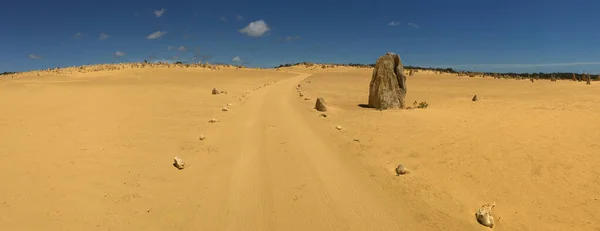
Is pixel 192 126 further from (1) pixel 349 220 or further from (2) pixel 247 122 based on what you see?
→ (1) pixel 349 220

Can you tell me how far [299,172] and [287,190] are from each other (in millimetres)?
1045

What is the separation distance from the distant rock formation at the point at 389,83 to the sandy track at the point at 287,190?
22.3 ft

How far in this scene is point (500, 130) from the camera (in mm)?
10898

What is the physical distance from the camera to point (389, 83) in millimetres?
17578

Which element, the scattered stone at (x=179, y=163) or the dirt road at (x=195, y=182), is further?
the scattered stone at (x=179, y=163)

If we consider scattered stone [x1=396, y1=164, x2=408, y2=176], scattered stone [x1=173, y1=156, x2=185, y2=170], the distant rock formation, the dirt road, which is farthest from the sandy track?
the distant rock formation

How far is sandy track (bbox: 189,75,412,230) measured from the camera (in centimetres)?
632

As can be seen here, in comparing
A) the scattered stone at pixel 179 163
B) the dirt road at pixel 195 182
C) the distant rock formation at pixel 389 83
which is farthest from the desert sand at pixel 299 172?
the distant rock formation at pixel 389 83

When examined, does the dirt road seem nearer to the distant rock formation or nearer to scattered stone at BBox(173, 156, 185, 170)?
scattered stone at BBox(173, 156, 185, 170)

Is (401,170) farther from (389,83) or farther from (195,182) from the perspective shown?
(389,83)

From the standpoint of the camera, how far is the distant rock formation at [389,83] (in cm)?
1758

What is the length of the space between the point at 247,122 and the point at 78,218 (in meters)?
8.43

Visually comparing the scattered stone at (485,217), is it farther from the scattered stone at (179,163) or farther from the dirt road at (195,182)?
the scattered stone at (179,163)

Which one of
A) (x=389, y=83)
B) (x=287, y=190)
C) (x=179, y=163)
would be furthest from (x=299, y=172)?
(x=389, y=83)
